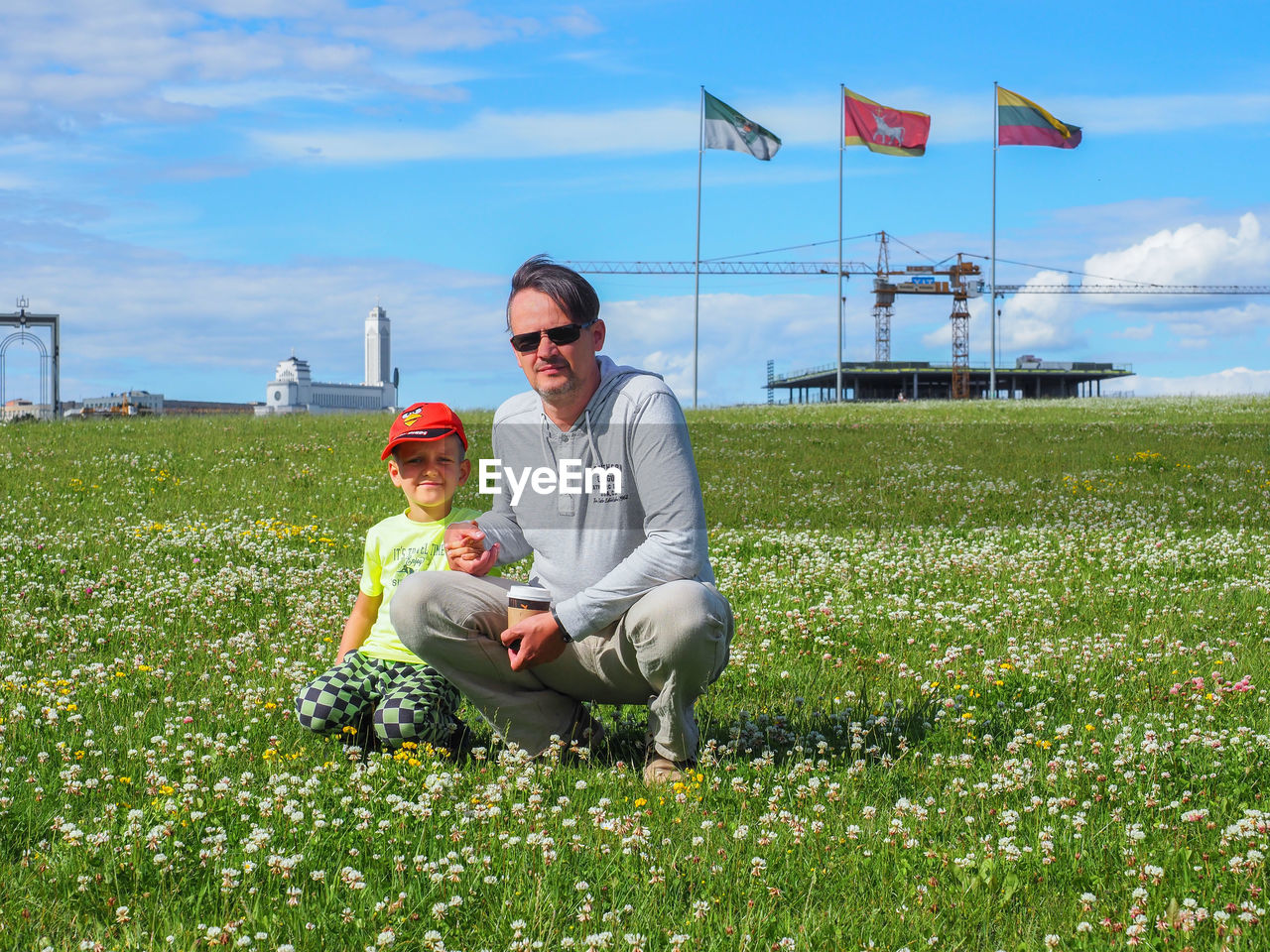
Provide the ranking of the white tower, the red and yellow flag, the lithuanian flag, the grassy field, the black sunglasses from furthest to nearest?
the white tower → the lithuanian flag → the red and yellow flag → the black sunglasses → the grassy field

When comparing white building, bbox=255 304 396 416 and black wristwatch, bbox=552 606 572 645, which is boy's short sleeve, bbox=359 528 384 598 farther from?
white building, bbox=255 304 396 416

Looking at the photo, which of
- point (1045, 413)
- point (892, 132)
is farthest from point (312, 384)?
point (1045, 413)

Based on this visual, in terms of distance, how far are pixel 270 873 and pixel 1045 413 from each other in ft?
128

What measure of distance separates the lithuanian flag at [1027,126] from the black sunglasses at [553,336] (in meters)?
55.4

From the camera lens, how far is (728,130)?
53.1 m

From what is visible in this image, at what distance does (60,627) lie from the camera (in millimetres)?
8391

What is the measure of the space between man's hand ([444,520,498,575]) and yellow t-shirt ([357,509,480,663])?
404mm

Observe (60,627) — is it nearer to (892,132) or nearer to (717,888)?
(717,888)

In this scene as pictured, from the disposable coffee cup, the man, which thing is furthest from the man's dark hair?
the disposable coffee cup

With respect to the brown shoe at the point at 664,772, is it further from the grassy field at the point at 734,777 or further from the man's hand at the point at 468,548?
the man's hand at the point at 468,548

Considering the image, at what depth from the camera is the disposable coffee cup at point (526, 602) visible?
5047mm

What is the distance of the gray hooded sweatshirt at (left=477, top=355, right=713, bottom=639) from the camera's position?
4969mm

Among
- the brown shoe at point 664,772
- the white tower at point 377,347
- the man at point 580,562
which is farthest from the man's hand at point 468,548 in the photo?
the white tower at point 377,347

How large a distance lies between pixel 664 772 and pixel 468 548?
1.44 m
